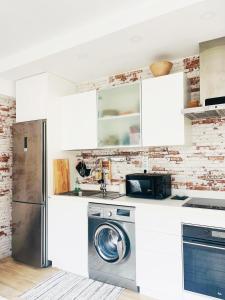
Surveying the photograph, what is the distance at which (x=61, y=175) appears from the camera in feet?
11.0

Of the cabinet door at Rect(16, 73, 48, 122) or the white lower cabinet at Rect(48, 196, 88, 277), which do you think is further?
the cabinet door at Rect(16, 73, 48, 122)

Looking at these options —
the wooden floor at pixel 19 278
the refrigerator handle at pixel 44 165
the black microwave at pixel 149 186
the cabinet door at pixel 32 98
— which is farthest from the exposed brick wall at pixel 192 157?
the wooden floor at pixel 19 278

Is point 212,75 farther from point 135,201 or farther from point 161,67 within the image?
point 135,201

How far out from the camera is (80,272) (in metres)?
2.89

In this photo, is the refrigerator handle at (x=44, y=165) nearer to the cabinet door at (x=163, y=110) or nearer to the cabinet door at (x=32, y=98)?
the cabinet door at (x=32, y=98)

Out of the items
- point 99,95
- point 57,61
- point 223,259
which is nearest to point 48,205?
point 99,95

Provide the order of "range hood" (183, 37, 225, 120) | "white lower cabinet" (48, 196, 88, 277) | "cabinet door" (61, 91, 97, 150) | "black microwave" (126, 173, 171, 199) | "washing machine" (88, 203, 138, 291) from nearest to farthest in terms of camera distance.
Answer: "range hood" (183, 37, 225, 120), "washing machine" (88, 203, 138, 291), "black microwave" (126, 173, 171, 199), "white lower cabinet" (48, 196, 88, 277), "cabinet door" (61, 91, 97, 150)

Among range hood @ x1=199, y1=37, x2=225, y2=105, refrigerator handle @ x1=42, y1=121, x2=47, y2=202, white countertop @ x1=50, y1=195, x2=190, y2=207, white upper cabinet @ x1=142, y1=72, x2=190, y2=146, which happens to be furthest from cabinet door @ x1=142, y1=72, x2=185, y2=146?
refrigerator handle @ x1=42, y1=121, x2=47, y2=202

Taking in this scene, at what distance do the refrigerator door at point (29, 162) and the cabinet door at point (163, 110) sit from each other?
134 cm

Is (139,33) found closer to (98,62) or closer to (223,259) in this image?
(98,62)

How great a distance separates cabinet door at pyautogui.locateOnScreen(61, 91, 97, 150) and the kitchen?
0.01 m

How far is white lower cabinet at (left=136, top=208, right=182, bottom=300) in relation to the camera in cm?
229

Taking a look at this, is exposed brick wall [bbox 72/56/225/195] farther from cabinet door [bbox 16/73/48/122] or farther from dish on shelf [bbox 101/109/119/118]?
cabinet door [bbox 16/73/48/122]

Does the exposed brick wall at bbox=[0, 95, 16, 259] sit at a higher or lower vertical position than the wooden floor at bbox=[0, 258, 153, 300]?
higher
